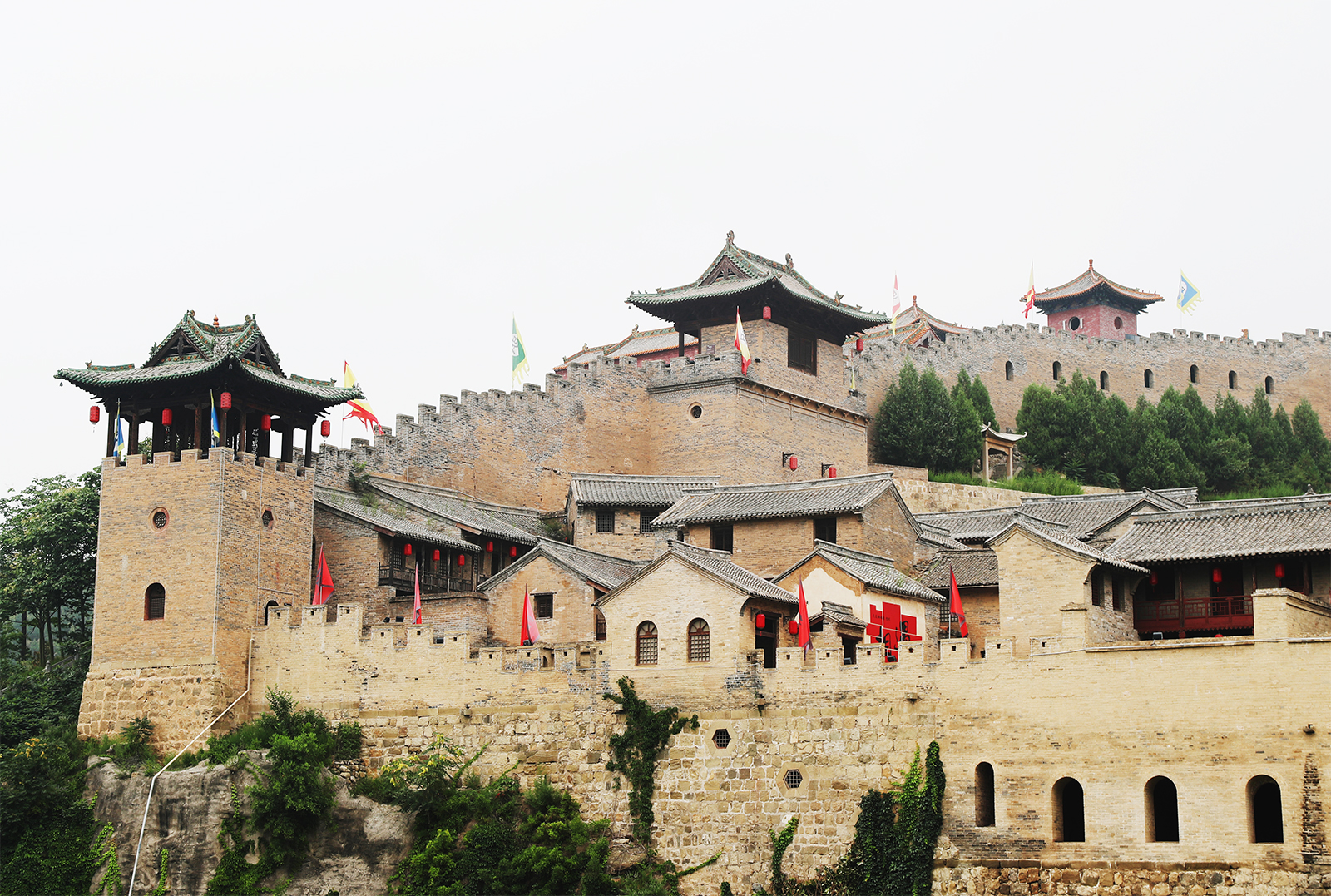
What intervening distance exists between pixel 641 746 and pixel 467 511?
1345cm

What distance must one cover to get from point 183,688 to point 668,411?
20401 mm

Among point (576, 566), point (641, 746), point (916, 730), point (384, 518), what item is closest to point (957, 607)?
point (916, 730)

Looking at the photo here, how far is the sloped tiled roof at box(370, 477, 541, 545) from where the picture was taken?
4675 centimetres

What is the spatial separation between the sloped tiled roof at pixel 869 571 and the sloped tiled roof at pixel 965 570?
834 millimetres

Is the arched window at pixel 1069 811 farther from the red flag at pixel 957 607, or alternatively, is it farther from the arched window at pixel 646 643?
the arched window at pixel 646 643

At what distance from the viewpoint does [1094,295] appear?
250ft

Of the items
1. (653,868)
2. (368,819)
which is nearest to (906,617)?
(653,868)

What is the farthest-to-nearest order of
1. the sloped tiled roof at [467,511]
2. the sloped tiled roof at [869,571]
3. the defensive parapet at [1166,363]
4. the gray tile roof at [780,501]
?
1. the defensive parapet at [1166,363]
2. the sloped tiled roof at [467,511]
3. the gray tile roof at [780,501]
4. the sloped tiled roof at [869,571]

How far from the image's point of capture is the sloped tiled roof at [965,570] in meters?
41.4

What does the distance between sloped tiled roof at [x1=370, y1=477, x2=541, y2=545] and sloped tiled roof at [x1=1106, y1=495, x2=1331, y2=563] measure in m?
16.8

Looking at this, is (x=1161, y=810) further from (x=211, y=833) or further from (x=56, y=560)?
(x=56, y=560)

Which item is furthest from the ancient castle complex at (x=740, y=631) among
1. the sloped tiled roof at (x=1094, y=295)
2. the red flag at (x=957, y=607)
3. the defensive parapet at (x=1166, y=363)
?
the sloped tiled roof at (x=1094, y=295)

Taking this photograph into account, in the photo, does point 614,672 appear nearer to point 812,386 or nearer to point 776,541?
point 776,541

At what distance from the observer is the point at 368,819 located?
122 ft
